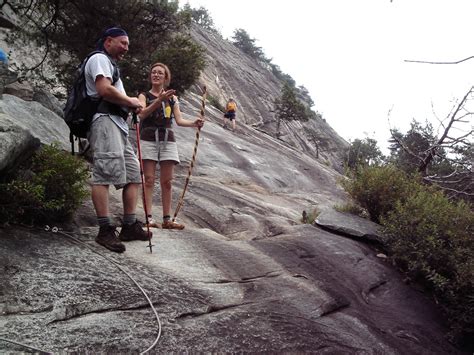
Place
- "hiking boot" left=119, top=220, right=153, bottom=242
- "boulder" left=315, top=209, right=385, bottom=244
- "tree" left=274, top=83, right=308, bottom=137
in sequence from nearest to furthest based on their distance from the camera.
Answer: "hiking boot" left=119, top=220, right=153, bottom=242
"boulder" left=315, top=209, right=385, bottom=244
"tree" left=274, top=83, right=308, bottom=137

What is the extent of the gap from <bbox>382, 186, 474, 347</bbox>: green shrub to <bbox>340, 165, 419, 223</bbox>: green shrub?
0.91 meters

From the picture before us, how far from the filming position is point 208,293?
13.5 ft

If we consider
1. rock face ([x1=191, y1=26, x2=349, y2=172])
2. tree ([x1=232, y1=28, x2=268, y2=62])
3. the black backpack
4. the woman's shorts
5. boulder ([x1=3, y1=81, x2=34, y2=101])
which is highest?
tree ([x1=232, y1=28, x2=268, y2=62])

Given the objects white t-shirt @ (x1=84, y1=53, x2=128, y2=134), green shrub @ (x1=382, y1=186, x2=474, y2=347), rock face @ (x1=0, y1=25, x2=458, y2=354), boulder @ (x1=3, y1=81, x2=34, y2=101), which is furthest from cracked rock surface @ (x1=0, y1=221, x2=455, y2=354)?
boulder @ (x1=3, y1=81, x2=34, y2=101)

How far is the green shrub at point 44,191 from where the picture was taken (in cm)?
398

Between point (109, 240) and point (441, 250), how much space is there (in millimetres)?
4220

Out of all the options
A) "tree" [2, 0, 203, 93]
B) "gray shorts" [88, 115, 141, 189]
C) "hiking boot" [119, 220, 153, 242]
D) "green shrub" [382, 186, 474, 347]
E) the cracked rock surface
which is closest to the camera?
the cracked rock surface

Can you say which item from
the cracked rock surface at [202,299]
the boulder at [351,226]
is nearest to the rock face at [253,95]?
the boulder at [351,226]

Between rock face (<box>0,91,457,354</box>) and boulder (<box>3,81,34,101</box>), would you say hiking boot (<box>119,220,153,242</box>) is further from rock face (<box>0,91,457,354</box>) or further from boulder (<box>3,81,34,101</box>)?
boulder (<box>3,81,34,101</box>)

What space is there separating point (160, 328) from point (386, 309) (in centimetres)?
306

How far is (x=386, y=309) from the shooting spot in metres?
5.16

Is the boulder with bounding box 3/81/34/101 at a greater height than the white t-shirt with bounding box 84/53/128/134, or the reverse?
the white t-shirt with bounding box 84/53/128/134

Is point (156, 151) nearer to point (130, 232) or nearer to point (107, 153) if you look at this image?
point (130, 232)

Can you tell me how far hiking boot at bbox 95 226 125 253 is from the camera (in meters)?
4.30
